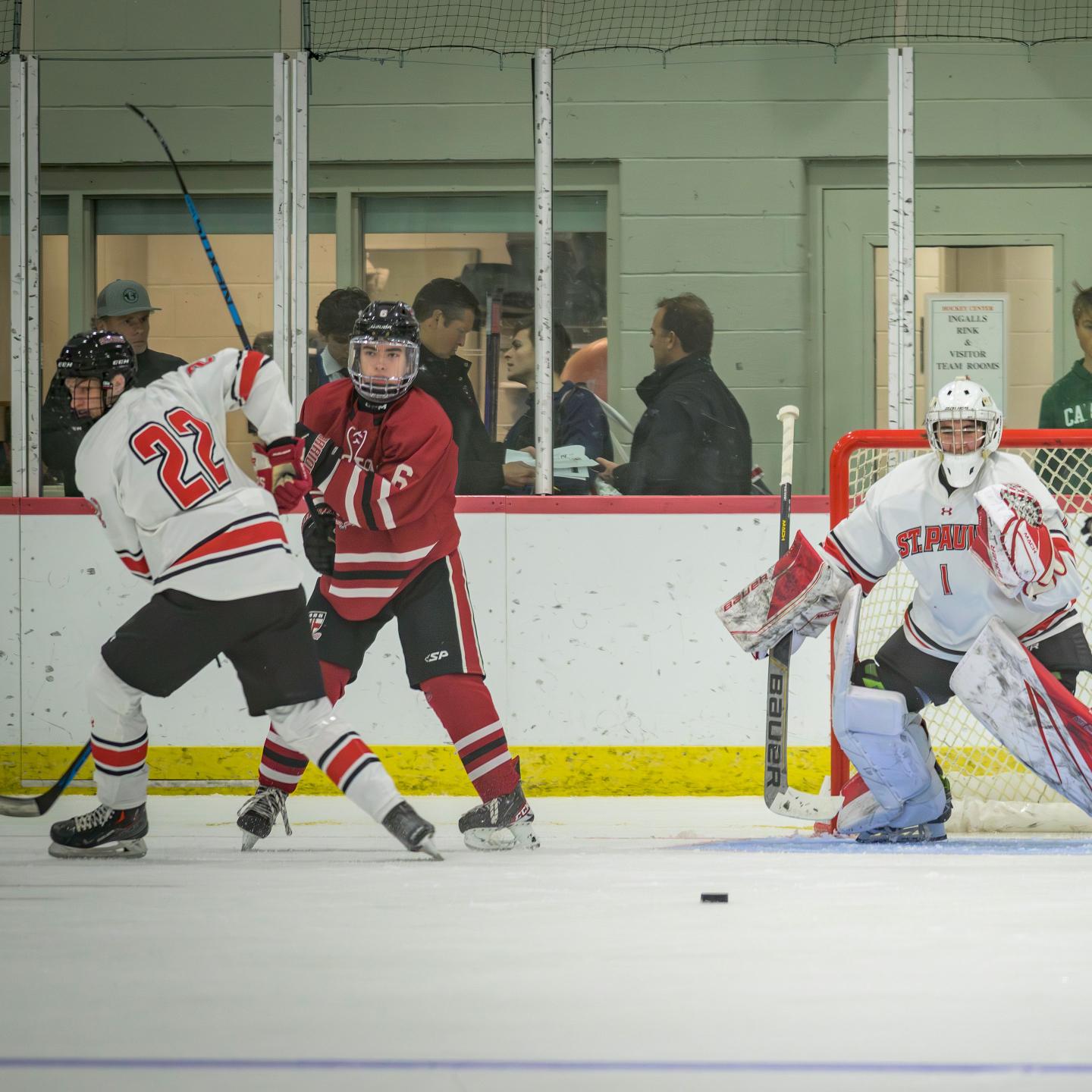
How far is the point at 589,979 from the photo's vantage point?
200cm

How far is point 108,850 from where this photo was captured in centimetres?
339

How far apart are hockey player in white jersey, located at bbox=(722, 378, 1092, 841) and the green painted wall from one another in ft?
4.18

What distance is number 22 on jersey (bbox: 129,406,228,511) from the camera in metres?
3.30

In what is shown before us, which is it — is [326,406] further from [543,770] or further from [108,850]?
[543,770]

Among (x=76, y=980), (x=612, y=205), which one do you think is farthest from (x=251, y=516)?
(x=612, y=205)

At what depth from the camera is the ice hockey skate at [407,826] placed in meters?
3.22

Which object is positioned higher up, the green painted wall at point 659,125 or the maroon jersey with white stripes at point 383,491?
the green painted wall at point 659,125

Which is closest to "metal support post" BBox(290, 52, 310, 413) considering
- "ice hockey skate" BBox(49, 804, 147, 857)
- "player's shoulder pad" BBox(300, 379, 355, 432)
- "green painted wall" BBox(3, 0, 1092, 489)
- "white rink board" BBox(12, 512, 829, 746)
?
"green painted wall" BBox(3, 0, 1092, 489)

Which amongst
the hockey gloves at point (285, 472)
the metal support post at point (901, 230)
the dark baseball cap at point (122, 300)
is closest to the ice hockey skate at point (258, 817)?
the hockey gloves at point (285, 472)

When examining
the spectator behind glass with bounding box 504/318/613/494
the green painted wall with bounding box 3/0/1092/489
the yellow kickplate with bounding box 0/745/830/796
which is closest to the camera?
the yellow kickplate with bounding box 0/745/830/796

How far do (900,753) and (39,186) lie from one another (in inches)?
118

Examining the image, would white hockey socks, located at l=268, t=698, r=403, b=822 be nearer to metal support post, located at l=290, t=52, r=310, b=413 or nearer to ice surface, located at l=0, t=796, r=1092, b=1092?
ice surface, located at l=0, t=796, r=1092, b=1092

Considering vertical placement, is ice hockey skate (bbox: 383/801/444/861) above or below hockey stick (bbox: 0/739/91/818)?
above

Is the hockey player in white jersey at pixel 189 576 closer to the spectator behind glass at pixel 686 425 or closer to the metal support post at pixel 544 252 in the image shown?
the metal support post at pixel 544 252
